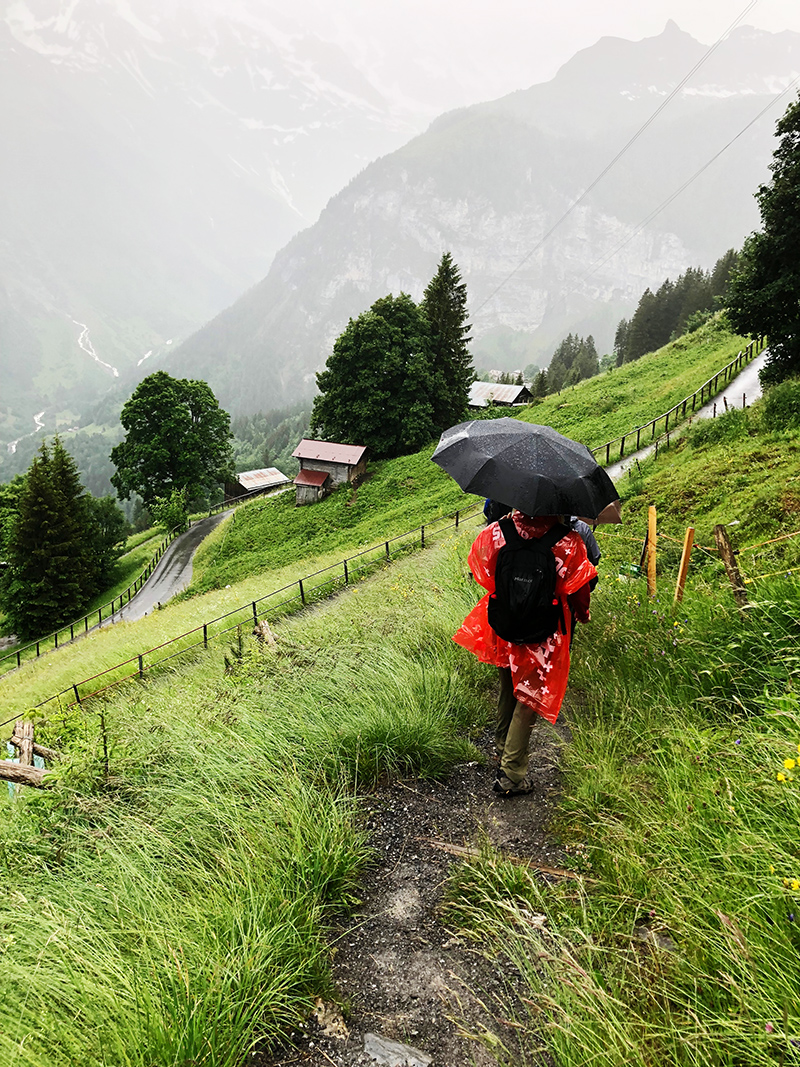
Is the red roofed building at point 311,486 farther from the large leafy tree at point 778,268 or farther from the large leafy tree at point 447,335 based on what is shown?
the large leafy tree at point 778,268

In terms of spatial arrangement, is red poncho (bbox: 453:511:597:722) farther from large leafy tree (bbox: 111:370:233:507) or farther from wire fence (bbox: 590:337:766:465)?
large leafy tree (bbox: 111:370:233:507)

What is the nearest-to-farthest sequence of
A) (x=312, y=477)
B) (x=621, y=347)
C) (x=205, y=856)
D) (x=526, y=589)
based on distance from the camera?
(x=205, y=856) → (x=526, y=589) → (x=312, y=477) → (x=621, y=347)

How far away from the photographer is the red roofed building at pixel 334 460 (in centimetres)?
3556

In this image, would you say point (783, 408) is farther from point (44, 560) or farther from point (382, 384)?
point (44, 560)

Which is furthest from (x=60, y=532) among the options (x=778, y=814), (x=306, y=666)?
(x=778, y=814)

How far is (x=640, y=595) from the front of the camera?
5.65 m

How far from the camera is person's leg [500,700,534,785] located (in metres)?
3.67

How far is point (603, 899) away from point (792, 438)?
1226 cm

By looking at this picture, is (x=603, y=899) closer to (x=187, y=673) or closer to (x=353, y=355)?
(x=187, y=673)

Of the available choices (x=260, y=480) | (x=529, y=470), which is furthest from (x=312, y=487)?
(x=260, y=480)

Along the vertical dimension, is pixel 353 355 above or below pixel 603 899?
above

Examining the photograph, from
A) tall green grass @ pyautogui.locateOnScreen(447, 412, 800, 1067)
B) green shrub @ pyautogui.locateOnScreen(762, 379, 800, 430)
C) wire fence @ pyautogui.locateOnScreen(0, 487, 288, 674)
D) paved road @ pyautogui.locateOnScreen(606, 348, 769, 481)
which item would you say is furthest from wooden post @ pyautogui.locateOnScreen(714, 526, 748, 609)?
wire fence @ pyautogui.locateOnScreen(0, 487, 288, 674)

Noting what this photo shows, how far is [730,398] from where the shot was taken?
74.6ft

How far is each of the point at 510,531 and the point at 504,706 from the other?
1.38 metres
